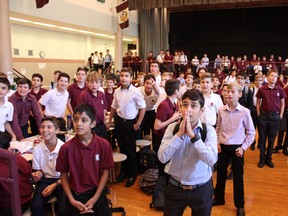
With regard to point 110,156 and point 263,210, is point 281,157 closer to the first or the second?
point 263,210

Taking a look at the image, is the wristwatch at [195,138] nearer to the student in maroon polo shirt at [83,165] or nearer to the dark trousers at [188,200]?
the dark trousers at [188,200]

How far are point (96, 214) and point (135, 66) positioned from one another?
16.1m

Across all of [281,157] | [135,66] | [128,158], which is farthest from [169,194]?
[135,66]

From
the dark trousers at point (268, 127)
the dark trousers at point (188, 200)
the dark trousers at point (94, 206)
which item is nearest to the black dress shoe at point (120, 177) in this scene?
the dark trousers at point (94, 206)

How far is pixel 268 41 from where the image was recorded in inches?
870

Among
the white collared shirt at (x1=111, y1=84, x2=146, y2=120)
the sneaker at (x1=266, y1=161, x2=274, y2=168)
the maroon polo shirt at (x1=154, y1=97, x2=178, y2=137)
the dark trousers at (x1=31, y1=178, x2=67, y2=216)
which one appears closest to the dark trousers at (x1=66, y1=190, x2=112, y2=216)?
the dark trousers at (x1=31, y1=178, x2=67, y2=216)

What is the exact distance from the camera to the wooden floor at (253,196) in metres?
3.90

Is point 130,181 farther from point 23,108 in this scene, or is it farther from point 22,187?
point 22,187

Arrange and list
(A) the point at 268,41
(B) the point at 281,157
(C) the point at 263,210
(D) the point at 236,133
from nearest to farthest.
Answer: (D) the point at 236,133 → (C) the point at 263,210 → (B) the point at 281,157 → (A) the point at 268,41

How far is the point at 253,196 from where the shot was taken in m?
4.39

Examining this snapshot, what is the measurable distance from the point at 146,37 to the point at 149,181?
17.9 metres

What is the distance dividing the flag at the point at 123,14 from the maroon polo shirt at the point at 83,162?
15243 mm

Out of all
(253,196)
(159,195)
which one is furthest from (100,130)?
(253,196)

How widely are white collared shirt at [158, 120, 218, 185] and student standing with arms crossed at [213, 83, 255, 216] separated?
4.42 feet
